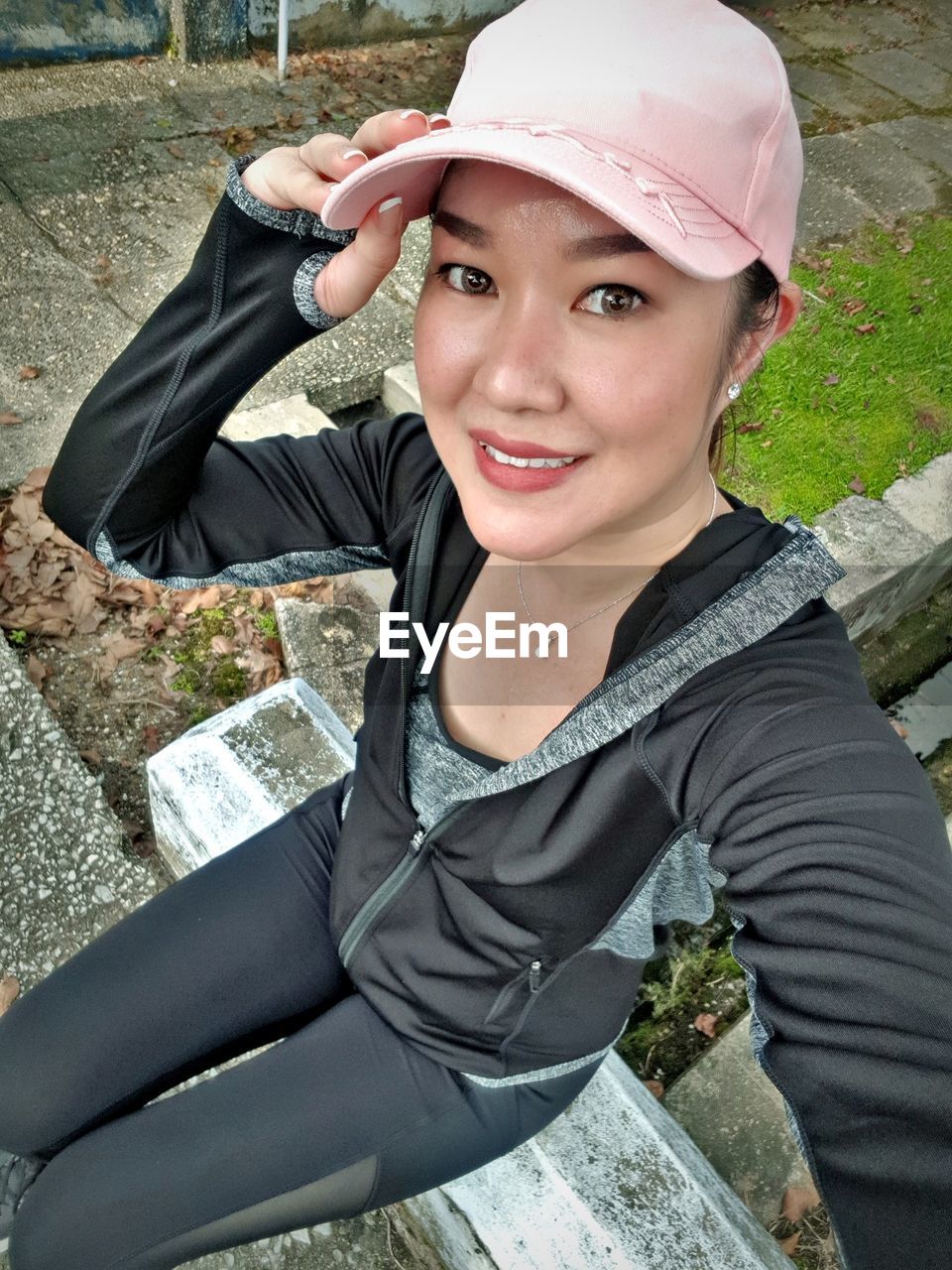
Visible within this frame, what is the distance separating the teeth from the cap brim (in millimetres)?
338

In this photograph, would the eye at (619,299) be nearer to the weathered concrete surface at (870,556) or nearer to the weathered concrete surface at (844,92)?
the weathered concrete surface at (870,556)

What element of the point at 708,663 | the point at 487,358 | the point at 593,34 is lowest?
the point at 708,663

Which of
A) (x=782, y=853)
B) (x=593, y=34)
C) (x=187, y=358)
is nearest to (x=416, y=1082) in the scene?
(x=782, y=853)

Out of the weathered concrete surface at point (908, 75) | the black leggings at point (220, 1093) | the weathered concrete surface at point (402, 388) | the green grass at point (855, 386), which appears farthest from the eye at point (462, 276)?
the weathered concrete surface at point (908, 75)

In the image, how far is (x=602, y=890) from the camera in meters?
1.71

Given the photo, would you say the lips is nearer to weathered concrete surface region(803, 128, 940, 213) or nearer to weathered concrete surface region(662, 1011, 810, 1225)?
weathered concrete surface region(662, 1011, 810, 1225)

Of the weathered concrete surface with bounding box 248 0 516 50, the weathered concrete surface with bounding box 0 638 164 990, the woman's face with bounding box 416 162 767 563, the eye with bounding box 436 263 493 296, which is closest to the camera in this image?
the woman's face with bounding box 416 162 767 563

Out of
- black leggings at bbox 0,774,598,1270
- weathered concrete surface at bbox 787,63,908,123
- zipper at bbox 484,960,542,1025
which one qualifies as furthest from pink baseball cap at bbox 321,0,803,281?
weathered concrete surface at bbox 787,63,908,123

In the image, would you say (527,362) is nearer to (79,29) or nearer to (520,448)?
(520,448)

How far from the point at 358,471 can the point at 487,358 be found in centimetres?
69

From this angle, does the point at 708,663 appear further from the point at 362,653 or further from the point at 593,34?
the point at 362,653

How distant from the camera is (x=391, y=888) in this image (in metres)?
1.99

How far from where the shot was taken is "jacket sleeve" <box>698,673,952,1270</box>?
120cm

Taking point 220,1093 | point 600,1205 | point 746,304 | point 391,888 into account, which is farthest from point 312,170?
point 600,1205
